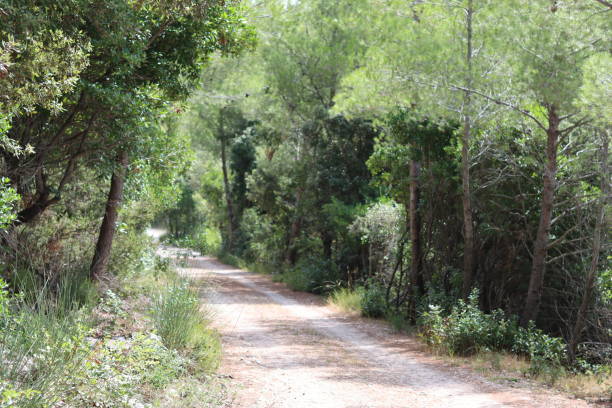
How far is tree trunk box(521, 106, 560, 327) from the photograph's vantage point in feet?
38.1

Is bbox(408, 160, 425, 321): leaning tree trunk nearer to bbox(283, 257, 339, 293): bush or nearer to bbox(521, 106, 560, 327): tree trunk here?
bbox(521, 106, 560, 327): tree trunk

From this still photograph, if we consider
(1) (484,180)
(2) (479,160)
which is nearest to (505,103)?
(2) (479,160)

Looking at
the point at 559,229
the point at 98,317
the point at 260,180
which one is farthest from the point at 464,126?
the point at 260,180

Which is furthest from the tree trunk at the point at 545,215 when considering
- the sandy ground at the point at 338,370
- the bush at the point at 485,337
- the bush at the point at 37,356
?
the bush at the point at 37,356

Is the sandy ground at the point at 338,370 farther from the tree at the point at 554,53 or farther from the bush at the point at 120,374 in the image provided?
the tree at the point at 554,53

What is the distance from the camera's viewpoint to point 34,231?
1218cm

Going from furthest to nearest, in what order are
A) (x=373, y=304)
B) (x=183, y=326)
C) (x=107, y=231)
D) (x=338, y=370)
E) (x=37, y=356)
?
(x=373, y=304), (x=107, y=231), (x=338, y=370), (x=183, y=326), (x=37, y=356)

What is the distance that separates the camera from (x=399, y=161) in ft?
50.4

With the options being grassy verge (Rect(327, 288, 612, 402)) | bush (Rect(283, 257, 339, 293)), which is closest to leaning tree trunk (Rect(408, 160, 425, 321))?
grassy verge (Rect(327, 288, 612, 402))

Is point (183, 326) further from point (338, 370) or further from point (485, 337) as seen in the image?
point (485, 337)

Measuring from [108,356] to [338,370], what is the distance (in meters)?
4.18

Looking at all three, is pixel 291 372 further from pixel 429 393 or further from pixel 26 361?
pixel 26 361

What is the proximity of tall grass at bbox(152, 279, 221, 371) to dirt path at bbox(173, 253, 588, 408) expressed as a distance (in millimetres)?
355

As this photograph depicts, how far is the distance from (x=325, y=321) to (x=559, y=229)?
18.6ft
